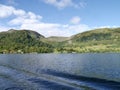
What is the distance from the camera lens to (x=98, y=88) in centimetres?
4803

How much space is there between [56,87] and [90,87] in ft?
23.9

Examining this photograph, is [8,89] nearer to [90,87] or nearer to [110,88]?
[90,87]

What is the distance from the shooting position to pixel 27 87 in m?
51.7

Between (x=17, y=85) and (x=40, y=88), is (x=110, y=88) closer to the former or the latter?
(x=40, y=88)

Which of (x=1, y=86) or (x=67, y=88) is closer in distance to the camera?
(x=67, y=88)

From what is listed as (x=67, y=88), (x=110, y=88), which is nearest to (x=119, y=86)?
(x=110, y=88)

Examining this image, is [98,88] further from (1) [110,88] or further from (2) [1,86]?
(2) [1,86]

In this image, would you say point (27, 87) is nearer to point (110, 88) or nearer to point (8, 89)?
point (8, 89)

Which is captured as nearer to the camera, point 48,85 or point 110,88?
point 110,88

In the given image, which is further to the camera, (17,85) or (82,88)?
(17,85)

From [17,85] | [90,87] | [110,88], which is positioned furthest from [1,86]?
[110,88]

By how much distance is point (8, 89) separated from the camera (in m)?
50.7

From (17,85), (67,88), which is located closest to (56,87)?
(67,88)

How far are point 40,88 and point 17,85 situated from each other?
718 cm
